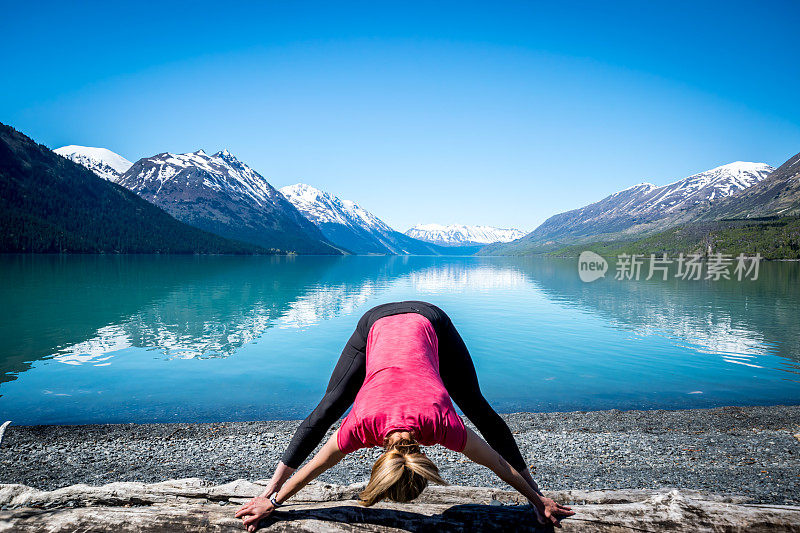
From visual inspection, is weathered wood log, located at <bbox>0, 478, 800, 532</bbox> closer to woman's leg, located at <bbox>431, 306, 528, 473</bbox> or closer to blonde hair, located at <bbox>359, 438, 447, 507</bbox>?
woman's leg, located at <bbox>431, 306, 528, 473</bbox>

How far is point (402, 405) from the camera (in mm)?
3156

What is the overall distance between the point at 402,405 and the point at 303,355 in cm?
2292

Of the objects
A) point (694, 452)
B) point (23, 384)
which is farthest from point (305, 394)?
point (694, 452)

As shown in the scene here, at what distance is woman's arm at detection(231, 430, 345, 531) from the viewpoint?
3531 mm

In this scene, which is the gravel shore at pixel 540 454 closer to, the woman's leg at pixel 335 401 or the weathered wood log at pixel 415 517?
the weathered wood log at pixel 415 517

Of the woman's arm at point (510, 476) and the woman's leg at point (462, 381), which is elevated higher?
the woman's leg at point (462, 381)

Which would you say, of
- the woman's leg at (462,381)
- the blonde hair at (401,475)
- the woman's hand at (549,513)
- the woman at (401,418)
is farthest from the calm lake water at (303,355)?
the blonde hair at (401,475)

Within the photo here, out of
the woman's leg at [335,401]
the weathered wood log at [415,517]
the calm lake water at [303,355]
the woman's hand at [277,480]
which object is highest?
the woman's leg at [335,401]

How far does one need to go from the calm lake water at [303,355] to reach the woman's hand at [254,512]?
40.3 feet

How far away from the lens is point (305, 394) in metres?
18.0

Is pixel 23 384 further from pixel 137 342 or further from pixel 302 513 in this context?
pixel 302 513

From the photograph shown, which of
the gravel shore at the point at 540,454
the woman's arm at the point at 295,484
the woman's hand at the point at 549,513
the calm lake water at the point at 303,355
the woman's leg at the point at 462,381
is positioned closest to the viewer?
the woman's arm at the point at 295,484

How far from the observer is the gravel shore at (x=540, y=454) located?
924 cm

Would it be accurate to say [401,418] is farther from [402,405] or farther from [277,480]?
[277,480]
